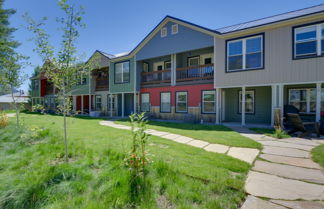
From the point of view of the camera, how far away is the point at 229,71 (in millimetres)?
10234

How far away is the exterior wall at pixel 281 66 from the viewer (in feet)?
26.5

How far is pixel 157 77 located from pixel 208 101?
5.39 meters

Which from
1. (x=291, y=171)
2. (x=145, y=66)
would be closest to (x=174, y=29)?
(x=145, y=66)

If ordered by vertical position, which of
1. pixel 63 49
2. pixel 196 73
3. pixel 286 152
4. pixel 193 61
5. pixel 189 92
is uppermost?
pixel 193 61

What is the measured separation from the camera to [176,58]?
13.8m

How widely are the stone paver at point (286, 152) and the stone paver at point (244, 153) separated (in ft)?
1.30

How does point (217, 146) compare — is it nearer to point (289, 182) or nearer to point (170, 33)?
point (289, 182)

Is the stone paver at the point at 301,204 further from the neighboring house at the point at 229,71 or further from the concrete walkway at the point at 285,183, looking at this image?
the neighboring house at the point at 229,71

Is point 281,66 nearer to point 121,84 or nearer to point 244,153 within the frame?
point 244,153

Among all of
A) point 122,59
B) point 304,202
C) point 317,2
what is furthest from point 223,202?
point 122,59

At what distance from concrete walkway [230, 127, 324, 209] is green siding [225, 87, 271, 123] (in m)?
6.76

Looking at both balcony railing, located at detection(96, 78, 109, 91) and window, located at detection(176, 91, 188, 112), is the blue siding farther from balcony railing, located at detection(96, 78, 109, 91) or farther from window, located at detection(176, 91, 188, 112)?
balcony railing, located at detection(96, 78, 109, 91)

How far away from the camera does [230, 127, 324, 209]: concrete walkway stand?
2.22 metres

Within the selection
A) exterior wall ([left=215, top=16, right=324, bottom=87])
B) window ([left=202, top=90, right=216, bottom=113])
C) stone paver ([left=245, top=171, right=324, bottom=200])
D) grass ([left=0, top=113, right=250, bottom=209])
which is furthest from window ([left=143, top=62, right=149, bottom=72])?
stone paver ([left=245, top=171, right=324, bottom=200])
